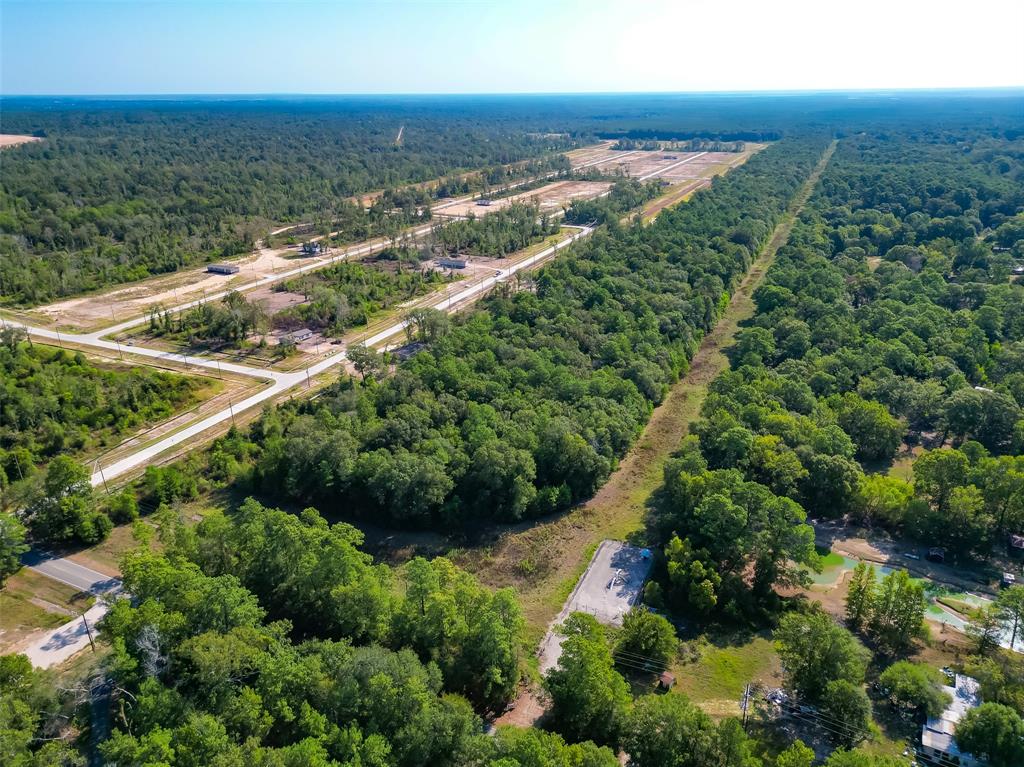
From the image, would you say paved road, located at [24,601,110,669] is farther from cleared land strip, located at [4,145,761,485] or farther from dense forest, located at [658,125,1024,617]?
dense forest, located at [658,125,1024,617]

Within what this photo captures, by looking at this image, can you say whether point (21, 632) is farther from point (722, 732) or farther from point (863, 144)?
point (863, 144)

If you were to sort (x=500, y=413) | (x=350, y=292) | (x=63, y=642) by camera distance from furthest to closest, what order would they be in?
(x=350, y=292), (x=500, y=413), (x=63, y=642)

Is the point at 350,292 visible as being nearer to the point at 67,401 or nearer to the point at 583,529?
the point at 67,401

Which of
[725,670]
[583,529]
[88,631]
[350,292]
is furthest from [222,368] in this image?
[725,670]

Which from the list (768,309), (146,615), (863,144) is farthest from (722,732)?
(863,144)

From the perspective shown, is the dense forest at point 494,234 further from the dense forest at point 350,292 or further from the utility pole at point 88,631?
the utility pole at point 88,631

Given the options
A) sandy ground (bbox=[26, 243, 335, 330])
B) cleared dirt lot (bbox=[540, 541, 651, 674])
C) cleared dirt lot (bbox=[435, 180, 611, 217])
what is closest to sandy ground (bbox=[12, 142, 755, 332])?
sandy ground (bbox=[26, 243, 335, 330])
